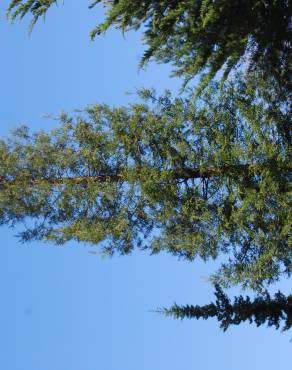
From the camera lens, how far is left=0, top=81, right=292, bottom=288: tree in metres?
14.6

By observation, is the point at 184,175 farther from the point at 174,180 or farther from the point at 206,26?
the point at 206,26

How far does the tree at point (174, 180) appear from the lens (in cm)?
1459

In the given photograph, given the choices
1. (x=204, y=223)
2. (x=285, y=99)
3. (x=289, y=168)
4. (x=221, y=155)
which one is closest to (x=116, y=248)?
(x=204, y=223)

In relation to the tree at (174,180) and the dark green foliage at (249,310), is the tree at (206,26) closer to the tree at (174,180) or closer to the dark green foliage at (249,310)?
the tree at (174,180)

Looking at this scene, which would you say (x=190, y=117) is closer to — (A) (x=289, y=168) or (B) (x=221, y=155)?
(B) (x=221, y=155)

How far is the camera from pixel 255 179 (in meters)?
14.7

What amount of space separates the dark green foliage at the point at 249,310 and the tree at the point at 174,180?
8.36 ft

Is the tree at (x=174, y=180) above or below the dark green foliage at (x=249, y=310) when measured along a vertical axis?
above

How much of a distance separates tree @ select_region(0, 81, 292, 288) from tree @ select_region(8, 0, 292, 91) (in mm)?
1595

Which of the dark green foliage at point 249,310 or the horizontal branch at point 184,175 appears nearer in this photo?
the dark green foliage at point 249,310

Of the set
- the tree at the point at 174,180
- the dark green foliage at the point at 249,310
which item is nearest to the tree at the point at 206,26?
the tree at the point at 174,180

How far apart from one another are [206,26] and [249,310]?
651 centimetres

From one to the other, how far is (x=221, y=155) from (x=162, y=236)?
285 cm

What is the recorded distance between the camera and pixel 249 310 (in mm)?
12219
